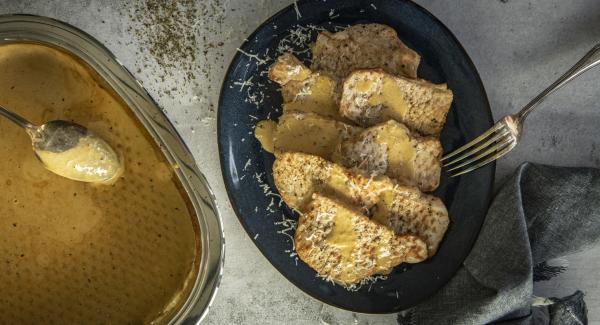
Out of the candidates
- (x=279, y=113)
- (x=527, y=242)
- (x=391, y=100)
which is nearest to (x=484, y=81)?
(x=391, y=100)

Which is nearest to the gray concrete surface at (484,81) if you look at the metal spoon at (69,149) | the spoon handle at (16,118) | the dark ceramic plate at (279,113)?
the dark ceramic plate at (279,113)

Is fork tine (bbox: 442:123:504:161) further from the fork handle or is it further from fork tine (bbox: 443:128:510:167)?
the fork handle

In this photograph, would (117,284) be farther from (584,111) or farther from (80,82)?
(584,111)

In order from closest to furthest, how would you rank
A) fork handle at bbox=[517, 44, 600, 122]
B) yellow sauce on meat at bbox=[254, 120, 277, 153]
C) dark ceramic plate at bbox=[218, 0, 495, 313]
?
fork handle at bbox=[517, 44, 600, 122], dark ceramic plate at bbox=[218, 0, 495, 313], yellow sauce on meat at bbox=[254, 120, 277, 153]

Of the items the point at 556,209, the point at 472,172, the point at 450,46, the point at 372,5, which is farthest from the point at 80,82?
the point at 556,209

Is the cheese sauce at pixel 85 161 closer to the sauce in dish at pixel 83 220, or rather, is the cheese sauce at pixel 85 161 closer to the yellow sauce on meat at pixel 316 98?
the sauce in dish at pixel 83 220

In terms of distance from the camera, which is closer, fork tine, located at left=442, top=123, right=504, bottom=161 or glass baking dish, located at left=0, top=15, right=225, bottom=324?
fork tine, located at left=442, top=123, right=504, bottom=161

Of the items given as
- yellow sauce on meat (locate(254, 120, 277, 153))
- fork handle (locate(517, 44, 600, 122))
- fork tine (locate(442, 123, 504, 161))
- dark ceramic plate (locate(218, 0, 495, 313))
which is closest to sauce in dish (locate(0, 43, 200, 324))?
dark ceramic plate (locate(218, 0, 495, 313))
